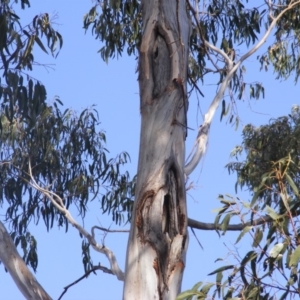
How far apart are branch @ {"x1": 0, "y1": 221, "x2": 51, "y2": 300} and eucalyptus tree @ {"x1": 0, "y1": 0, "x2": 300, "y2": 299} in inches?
0.6

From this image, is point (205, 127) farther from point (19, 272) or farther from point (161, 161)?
point (19, 272)

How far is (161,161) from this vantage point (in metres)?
3.86

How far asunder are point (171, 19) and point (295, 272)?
182 centimetres

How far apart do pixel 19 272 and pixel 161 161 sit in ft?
3.11

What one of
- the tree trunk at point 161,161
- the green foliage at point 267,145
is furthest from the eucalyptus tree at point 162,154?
the green foliage at point 267,145

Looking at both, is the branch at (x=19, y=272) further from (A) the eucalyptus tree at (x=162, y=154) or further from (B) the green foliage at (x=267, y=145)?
(B) the green foliage at (x=267, y=145)

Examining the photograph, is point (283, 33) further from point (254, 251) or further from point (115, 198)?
point (254, 251)

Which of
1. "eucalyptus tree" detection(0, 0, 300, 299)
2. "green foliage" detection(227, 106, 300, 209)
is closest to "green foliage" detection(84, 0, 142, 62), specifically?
"eucalyptus tree" detection(0, 0, 300, 299)

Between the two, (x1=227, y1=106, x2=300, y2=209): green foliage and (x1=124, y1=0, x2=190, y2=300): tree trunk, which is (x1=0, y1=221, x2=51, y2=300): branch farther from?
(x1=227, y1=106, x2=300, y2=209): green foliage

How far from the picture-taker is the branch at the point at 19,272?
4004mm

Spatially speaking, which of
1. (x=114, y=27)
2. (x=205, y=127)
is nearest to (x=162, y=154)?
(x=205, y=127)

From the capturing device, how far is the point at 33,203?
6.51 m

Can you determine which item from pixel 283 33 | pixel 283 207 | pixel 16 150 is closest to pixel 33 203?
pixel 16 150

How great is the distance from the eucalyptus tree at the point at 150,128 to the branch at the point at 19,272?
16mm
